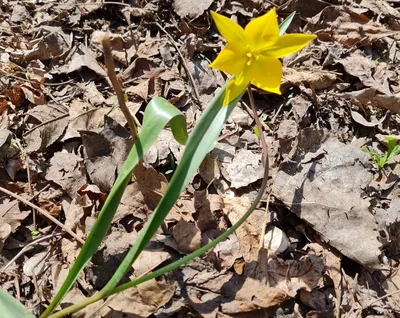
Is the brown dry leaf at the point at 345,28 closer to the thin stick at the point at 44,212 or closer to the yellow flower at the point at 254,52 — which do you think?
the yellow flower at the point at 254,52

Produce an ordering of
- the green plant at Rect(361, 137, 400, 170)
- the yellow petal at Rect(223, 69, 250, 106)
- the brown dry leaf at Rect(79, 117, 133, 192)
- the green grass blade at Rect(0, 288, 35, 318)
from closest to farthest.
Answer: the green grass blade at Rect(0, 288, 35, 318)
the yellow petal at Rect(223, 69, 250, 106)
the brown dry leaf at Rect(79, 117, 133, 192)
the green plant at Rect(361, 137, 400, 170)

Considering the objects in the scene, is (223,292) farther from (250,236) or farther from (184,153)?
(184,153)

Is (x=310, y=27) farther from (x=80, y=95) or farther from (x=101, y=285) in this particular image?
(x=101, y=285)

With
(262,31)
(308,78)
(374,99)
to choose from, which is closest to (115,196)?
(262,31)

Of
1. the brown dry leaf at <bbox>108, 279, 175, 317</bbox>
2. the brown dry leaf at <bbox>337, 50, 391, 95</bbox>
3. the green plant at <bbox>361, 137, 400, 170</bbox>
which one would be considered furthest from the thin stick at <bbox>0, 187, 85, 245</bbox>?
the brown dry leaf at <bbox>337, 50, 391, 95</bbox>

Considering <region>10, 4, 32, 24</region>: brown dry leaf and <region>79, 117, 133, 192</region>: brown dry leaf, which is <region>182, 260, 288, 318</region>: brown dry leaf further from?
<region>10, 4, 32, 24</region>: brown dry leaf

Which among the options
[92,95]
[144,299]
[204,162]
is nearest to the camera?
[144,299]

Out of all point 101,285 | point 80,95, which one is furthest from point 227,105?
point 80,95
